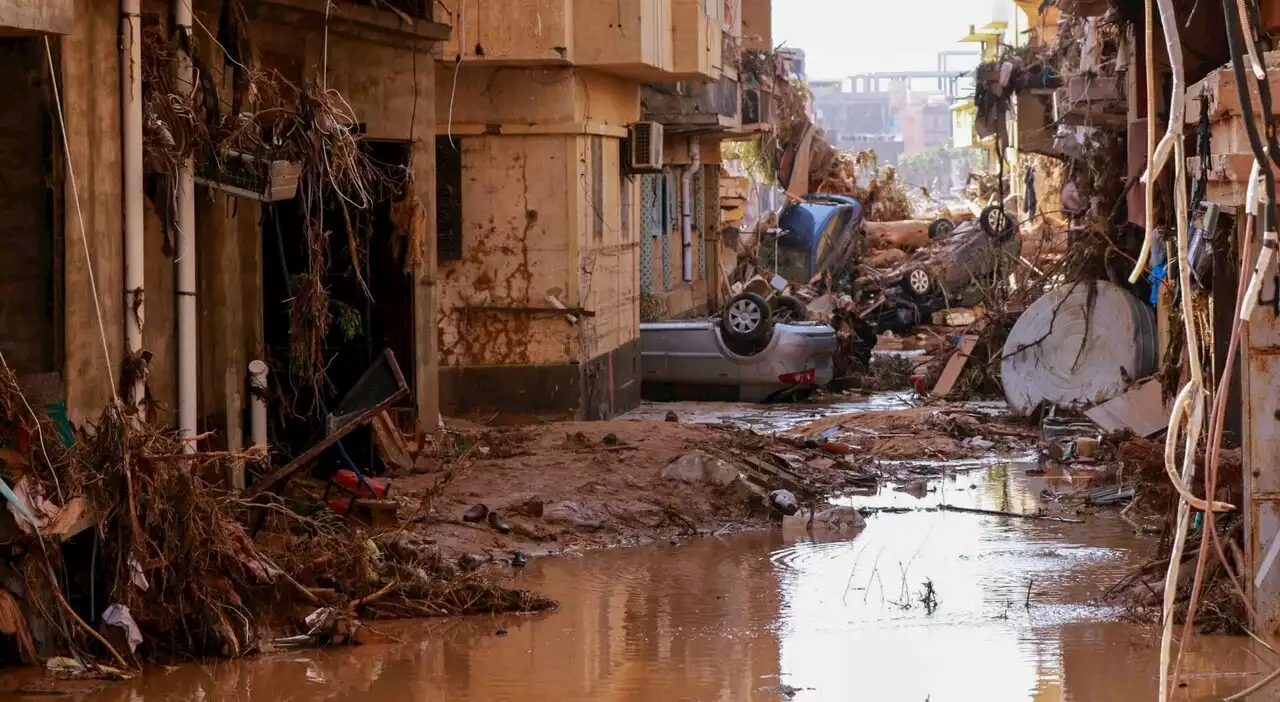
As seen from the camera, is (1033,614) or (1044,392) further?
(1044,392)

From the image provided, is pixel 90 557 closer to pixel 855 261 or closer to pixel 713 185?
pixel 713 185

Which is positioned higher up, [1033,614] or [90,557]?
[90,557]

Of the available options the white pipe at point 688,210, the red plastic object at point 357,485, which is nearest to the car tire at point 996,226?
the white pipe at point 688,210

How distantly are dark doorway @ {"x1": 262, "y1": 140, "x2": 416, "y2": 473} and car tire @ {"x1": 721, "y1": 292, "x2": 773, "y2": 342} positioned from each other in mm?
8316

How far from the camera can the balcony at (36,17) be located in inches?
291

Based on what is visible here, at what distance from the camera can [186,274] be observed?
9.76 m

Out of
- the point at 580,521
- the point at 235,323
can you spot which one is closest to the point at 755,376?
the point at 580,521

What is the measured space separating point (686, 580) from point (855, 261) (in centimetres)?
2580

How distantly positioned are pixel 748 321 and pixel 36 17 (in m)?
14.4

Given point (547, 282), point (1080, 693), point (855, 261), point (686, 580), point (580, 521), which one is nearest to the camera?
point (1080, 693)

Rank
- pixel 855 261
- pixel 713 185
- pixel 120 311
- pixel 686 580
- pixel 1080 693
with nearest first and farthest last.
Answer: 1. pixel 1080 693
2. pixel 120 311
3. pixel 686 580
4. pixel 713 185
5. pixel 855 261

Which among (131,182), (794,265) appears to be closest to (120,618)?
(131,182)

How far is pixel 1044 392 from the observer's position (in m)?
18.5

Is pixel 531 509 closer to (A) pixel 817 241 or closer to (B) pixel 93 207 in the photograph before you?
(B) pixel 93 207
